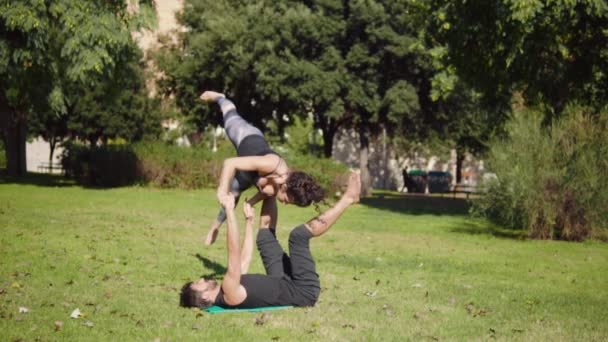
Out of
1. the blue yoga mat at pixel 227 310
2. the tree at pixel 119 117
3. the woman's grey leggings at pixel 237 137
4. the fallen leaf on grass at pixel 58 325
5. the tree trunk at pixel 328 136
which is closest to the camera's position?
the fallen leaf on grass at pixel 58 325

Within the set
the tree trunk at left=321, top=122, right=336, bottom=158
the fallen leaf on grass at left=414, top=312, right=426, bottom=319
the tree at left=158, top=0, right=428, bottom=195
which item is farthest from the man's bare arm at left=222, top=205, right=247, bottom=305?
the tree trunk at left=321, top=122, right=336, bottom=158

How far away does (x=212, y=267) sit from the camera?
10.2 meters

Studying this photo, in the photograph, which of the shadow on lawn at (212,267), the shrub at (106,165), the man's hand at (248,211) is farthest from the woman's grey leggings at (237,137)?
the shrub at (106,165)

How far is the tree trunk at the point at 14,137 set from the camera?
33.1 metres

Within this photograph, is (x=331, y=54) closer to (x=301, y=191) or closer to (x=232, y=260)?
(x=301, y=191)

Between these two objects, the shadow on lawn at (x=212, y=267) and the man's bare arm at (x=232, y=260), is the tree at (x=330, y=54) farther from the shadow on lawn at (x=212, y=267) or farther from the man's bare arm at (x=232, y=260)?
the man's bare arm at (x=232, y=260)

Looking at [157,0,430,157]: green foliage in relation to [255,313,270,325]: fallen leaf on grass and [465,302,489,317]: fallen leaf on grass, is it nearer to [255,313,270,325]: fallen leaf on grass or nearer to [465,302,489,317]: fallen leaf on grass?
[465,302,489,317]: fallen leaf on grass

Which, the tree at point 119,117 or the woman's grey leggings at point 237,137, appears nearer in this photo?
the woman's grey leggings at point 237,137

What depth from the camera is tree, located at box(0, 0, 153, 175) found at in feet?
77.2

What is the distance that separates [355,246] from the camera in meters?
13.9

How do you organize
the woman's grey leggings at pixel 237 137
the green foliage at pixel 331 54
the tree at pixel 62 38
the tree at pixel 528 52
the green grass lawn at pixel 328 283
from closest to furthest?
the green grass lawn at pixel 328 283
the woman's grey leggings at pixel 237 137
the tree at pixel 528 52
the tree at pixel 62 38
the green foliage at pixel 331 54

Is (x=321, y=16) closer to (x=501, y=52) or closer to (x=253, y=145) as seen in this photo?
(x=501, y=52)

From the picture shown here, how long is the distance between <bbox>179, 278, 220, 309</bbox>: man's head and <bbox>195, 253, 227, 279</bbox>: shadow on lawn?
2124mm

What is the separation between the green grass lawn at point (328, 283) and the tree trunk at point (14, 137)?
1632cm
